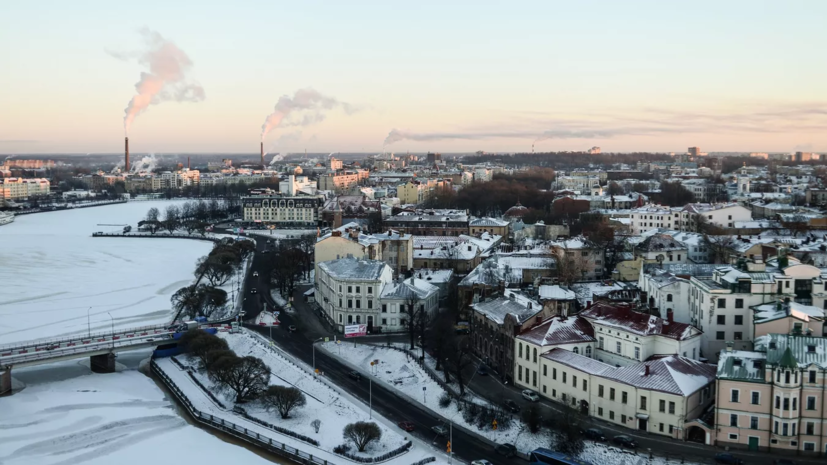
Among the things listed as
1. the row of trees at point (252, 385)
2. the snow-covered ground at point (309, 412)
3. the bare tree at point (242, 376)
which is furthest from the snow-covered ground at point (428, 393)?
the bare tree at point (242, 376)

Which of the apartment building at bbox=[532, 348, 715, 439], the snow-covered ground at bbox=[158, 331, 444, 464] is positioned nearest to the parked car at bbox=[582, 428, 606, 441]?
the apartment building at bbox=[532, 348, 715, 439]

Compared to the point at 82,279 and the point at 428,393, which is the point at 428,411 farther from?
the point at 82,279

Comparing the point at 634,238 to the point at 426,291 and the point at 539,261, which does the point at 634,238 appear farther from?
the point at 426,291

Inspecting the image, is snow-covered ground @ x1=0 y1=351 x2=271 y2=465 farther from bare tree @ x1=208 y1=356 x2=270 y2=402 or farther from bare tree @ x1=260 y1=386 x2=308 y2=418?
bare tree @ x1=260 y1=386 x2=308 y2=418

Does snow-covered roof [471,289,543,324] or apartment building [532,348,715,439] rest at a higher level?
snow-covered roof [471,289,543,324]

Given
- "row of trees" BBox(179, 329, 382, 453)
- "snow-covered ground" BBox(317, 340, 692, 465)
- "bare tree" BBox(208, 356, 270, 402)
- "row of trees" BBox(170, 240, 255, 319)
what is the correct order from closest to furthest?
"snow-covered ground" BBox(317, 340, 692, 465)
"row of trees" BBox(179, 329, 382, 453)
"bare tree" BBox(208, 356, 270, 402)
"row of trees" BBox(170, 240, 255, 319)

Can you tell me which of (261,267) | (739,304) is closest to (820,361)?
(739,304)

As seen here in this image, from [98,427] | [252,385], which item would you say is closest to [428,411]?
[252,385]
